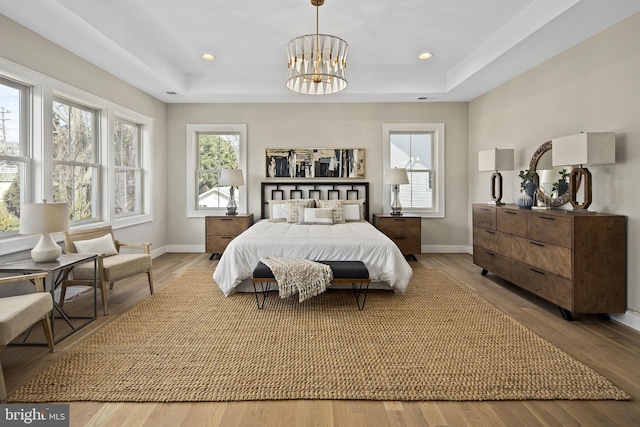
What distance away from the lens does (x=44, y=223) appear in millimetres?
2615

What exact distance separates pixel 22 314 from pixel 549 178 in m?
4.98

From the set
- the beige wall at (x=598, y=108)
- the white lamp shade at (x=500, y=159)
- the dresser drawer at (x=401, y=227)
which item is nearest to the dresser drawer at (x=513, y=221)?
the beige wall at (x=598, y=108)

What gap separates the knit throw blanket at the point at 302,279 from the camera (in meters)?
3.12

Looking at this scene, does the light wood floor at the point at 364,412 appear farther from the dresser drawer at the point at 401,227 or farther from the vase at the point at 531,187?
the dresser drawer at the point at 401,227

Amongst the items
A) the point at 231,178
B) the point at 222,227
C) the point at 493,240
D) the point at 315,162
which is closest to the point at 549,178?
the point at 493,240

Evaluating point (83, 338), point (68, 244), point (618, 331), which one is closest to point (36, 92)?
point (68, 244)

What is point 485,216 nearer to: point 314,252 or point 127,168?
point 314,252

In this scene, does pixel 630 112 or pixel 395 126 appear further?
pixel 395 126

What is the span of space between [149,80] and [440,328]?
15.7ft

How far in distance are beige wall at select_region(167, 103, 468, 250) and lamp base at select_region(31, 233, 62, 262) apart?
10.6 feet

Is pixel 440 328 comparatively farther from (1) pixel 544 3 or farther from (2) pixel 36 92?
(2) pixel 36 92

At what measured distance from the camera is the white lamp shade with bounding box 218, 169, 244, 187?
5.39 m

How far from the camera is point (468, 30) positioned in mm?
3807

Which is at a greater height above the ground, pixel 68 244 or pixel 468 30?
pixel 468 30
